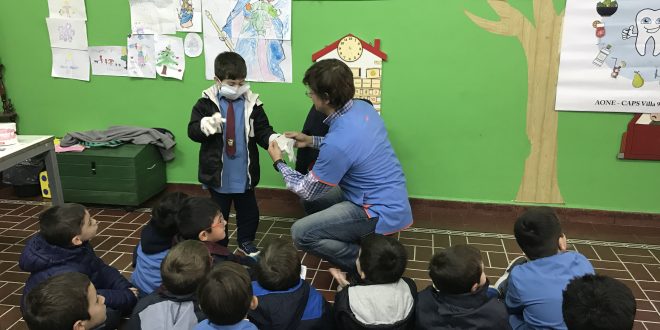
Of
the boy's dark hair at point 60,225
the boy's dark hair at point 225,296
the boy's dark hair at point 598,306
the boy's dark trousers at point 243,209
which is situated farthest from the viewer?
the boy's dark trousers at point 243,209

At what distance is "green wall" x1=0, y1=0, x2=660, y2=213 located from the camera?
11.1 feet

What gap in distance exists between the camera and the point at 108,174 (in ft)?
12.1

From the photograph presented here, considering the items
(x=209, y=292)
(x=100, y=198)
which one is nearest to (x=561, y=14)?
(x=209, y=292)

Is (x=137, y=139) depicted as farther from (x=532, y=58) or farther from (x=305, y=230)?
(x=532, y=58)

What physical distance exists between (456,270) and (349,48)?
2143 millimetres

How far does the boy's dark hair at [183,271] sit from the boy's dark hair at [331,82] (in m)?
0.95

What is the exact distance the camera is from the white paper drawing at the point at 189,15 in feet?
11.9

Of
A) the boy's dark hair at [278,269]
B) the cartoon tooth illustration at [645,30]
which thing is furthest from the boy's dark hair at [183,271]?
the cartoon tooth illustration at [645,30]

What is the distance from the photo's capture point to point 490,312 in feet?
5.60

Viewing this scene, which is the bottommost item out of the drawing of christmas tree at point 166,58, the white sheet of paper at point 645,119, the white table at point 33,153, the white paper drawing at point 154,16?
the white table at point 33,153

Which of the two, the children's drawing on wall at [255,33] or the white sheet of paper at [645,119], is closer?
the white sheet of paper at [645,119]

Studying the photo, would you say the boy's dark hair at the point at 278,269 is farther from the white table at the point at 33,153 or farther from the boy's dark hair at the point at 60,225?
the white table at the point at 33,153

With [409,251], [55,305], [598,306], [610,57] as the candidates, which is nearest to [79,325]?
[55,305]

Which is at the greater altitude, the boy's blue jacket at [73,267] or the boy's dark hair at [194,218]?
the boy's dark hair at [194,218]
